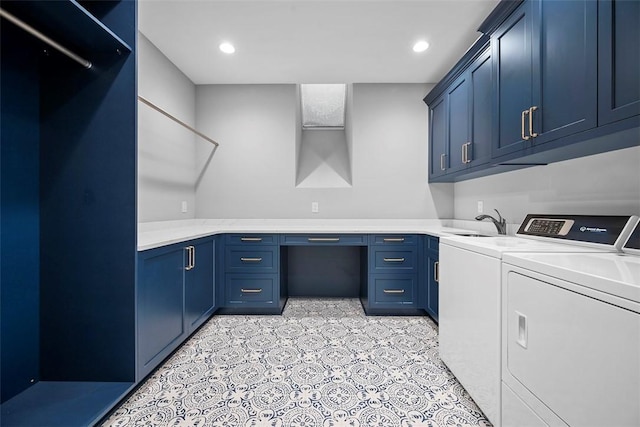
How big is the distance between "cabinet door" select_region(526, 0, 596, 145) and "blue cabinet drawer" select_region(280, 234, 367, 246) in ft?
5.35

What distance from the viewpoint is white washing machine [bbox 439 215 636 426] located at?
4.22ft

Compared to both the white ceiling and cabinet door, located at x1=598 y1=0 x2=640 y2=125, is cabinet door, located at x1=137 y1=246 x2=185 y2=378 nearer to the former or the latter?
the white ceiling

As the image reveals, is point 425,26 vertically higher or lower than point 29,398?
higher

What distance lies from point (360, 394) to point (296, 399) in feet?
1.19

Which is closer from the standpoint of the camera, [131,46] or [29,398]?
[29,398]

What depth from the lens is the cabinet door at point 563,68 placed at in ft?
3.98

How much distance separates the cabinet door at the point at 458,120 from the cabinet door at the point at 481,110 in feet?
0.32

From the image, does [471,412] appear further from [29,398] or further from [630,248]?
[29,398]

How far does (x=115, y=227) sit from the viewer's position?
61.7 inches

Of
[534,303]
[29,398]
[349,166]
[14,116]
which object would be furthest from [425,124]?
[29,398]

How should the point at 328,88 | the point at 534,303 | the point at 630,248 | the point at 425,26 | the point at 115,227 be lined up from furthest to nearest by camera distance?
the point at 328,88
the point at 425,26
the point at 115,227
the point at 630,248
the point at 534,303

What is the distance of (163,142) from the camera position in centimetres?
274

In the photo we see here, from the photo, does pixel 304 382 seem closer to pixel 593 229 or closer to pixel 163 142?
pixel 593 229

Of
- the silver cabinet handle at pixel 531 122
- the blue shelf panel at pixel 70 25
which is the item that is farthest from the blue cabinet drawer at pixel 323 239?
the blue shelf panel at pixel 70 25
